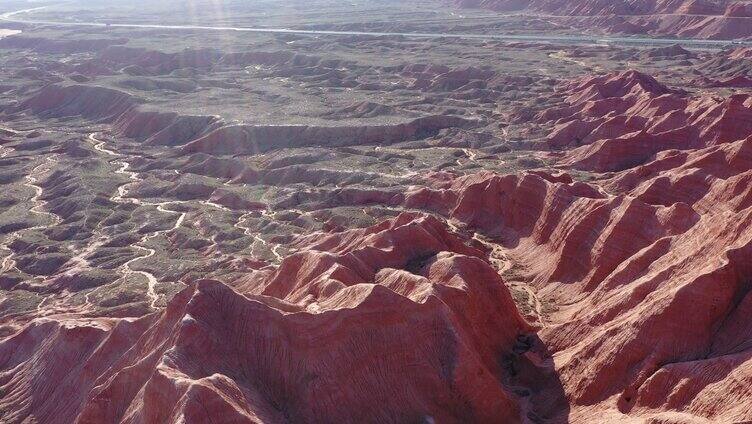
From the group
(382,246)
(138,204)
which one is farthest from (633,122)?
(138,204)

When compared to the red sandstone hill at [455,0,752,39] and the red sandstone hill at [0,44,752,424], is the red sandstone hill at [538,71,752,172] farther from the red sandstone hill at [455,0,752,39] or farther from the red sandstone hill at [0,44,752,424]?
the red sandstone hill at [455,0,752,39]

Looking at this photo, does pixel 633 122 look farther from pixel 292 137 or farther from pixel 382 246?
pixel 382 246

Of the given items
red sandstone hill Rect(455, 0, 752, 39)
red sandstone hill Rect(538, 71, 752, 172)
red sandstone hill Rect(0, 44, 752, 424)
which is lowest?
red sandstone hill Rect(455, 0, 752, 39)

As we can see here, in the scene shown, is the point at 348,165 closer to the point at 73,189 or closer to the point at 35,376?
the point at 73,189

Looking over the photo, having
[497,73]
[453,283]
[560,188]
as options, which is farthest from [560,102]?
[453,283]

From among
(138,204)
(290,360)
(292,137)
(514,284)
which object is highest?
(290,360)

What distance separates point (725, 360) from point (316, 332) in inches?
624

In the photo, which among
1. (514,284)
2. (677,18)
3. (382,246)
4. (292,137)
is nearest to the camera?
(382,246)

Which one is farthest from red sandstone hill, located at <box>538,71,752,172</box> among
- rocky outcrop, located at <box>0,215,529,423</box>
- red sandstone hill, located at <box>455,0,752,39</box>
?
red sandstone hill, located at <box>455,0,752,39</box>

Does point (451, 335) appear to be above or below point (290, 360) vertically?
above

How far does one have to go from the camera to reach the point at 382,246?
145 feet

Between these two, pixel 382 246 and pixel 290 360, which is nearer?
pixel 290 360

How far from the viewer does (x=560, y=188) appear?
54469 mm

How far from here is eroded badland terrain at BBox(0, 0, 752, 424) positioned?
30.8 metres
